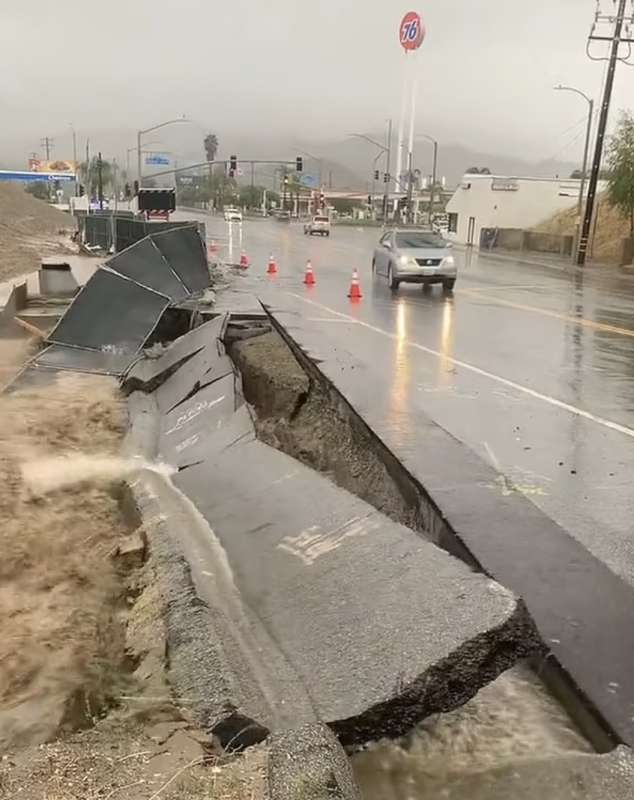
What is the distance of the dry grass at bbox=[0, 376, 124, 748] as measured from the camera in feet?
13.8

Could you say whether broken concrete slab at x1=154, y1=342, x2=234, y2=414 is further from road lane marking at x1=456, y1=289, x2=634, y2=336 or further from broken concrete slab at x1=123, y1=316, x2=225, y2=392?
road lane marking at x1=456, y1=289, x2=634, y2=336

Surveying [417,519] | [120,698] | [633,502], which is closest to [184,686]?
[120,698]

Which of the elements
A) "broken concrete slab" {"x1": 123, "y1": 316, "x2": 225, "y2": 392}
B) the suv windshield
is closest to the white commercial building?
the suv windshield

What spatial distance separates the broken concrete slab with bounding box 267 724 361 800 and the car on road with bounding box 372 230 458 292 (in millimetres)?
20406

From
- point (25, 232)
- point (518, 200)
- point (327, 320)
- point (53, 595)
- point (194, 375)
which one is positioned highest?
point (518, 200)

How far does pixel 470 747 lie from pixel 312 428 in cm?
577

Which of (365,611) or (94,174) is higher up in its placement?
(94,174)

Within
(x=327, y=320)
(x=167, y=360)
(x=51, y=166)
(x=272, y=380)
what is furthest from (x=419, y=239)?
(x=51, y=166)

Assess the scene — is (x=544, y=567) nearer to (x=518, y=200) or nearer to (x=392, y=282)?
(x=392, y=282)

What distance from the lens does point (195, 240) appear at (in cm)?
1878

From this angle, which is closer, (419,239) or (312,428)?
(312,428)

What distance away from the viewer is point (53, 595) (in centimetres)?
555

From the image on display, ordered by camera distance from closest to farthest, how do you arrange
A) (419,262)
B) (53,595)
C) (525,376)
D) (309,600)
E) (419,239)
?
(309,600)
(53,595)
(525,376)
(419,262)
(419,239)

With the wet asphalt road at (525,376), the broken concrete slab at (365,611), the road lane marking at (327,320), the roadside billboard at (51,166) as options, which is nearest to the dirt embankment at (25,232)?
the wet asphalt road at (525,376)
